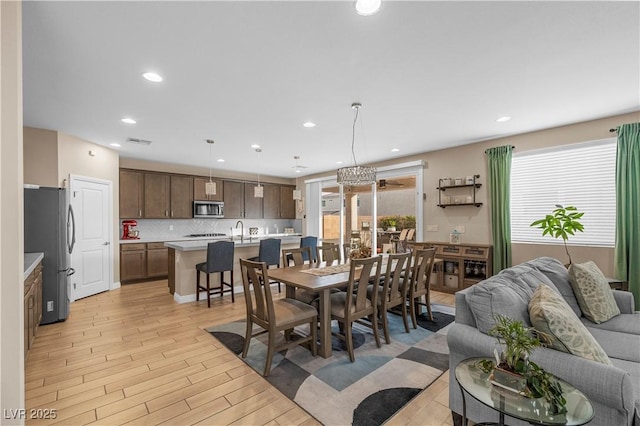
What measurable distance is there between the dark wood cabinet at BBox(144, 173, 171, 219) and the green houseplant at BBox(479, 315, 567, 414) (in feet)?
21.7

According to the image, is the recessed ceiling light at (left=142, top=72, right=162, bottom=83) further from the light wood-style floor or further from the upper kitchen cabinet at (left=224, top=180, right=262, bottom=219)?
the upper kitchen cabinet at (left=224, top=180, right=262, bottom=219)

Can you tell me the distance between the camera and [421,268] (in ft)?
12.0

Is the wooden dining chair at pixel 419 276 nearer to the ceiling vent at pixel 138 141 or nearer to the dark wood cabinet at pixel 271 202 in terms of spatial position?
the ceiling vent at pixel 138 141

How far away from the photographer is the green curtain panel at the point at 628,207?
3.48 metres

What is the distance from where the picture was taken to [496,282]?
1.98 metres

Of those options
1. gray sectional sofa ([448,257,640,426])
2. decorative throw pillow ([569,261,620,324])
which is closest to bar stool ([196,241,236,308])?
gray sectional sofa ([448,257,640,426])

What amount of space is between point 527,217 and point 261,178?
6259 millimetres

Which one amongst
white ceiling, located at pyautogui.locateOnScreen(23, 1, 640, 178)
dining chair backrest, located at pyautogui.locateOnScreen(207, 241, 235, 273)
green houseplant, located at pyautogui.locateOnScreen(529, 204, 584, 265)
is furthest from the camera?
dining chair backrest, located at pyautogui.locateOnScreen(207, 241, 235, 273)

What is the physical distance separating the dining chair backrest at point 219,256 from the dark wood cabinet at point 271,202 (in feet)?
12.4

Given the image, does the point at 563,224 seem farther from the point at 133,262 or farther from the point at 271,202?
the point at 133,262

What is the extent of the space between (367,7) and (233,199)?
638 cm

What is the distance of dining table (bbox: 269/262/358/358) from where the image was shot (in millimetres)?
2691

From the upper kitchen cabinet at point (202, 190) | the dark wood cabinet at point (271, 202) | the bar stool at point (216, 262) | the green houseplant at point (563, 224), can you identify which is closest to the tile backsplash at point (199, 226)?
the dark wood cabinet at point (271, 202)

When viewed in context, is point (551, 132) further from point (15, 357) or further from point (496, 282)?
point (15, 357)
